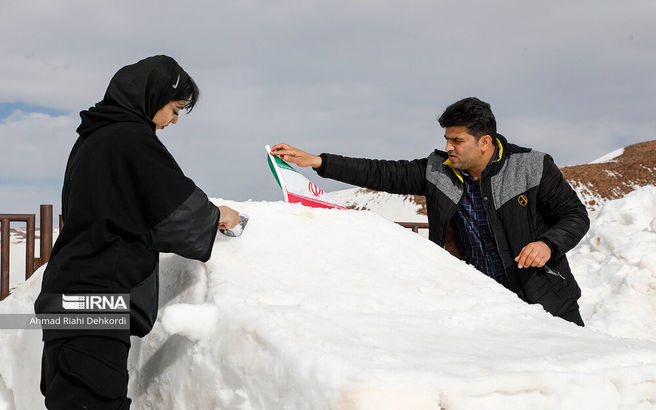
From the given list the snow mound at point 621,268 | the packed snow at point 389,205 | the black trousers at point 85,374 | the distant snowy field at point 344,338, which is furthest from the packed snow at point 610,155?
the black trousers at point 85,374

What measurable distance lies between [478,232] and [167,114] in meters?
1.92

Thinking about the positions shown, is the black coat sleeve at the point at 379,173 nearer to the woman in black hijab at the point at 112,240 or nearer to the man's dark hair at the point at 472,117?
the man's dark hair at the point at 472,117

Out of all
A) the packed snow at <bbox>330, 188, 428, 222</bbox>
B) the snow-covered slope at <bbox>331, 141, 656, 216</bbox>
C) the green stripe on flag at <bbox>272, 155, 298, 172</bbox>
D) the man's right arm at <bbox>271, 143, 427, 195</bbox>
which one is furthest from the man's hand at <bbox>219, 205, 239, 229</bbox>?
the packed snow at <bbox>330, 188, 428, 222</bbox>

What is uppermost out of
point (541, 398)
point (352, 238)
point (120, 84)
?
point (120, 84)

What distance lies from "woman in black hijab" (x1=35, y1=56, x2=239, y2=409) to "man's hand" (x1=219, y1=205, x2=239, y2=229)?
0.59ft

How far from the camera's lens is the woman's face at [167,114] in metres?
2.05

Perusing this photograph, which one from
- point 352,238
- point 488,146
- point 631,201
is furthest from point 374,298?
point 631,201

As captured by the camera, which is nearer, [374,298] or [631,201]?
[374,298]

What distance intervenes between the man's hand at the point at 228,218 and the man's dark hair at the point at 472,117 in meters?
1.59

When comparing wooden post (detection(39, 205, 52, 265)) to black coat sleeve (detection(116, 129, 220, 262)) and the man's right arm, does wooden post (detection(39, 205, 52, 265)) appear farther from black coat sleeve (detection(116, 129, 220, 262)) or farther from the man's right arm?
black coat sleeve (detection(116, 129, 220, 262))

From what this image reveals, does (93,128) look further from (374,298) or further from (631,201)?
(631,201)

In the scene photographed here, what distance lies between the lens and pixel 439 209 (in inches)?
129

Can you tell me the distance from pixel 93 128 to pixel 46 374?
0.85m

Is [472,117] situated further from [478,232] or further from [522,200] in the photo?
[478,232]
